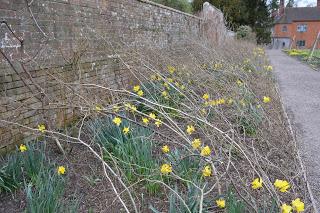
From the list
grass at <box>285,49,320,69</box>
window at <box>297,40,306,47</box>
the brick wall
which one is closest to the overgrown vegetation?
the brick wall

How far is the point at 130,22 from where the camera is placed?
6.77 meters

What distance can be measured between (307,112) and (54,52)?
4642 millimetres

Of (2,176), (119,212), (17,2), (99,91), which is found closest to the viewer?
(119,212)

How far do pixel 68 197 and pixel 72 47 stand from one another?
261 centimetres

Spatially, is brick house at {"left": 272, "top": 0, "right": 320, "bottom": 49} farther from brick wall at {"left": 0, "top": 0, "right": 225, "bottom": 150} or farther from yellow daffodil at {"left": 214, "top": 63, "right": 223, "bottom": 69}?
brick wall at {"left": 0, "top": 0, "right": 225, "bottom": 150}

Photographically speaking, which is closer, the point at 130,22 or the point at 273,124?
the point at 273,124

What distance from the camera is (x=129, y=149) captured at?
325cm

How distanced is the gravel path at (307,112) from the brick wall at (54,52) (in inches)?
104

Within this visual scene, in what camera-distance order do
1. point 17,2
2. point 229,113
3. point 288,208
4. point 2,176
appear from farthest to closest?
1. point 229,113
2. point 17,2
3. point 2,176
4. point 288,208

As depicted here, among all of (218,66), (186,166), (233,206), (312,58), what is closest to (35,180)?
(186,166)

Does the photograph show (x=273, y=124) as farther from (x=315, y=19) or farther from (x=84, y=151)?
(x=315, y=19)

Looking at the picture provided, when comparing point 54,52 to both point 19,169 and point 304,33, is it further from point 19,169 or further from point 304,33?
point 304,33

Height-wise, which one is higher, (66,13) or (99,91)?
(66,13)

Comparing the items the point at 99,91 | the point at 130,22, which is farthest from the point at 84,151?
the point at 130,22
